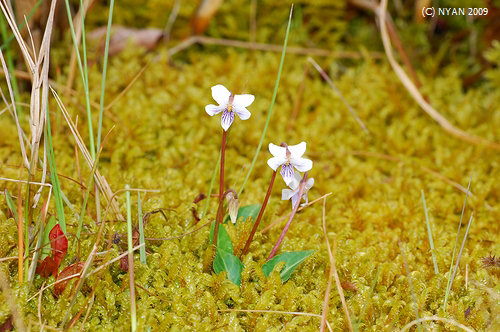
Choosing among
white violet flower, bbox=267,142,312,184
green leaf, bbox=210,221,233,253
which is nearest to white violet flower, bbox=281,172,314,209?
white violet flower, bbox=267,142,312,184

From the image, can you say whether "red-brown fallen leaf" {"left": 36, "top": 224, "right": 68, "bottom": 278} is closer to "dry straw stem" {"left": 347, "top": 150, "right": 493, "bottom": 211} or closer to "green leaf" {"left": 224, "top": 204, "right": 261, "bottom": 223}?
"green leaf" {"left": 224, "top": 204, "right": 261, "bottom": 223}

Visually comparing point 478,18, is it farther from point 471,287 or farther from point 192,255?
point 192,255

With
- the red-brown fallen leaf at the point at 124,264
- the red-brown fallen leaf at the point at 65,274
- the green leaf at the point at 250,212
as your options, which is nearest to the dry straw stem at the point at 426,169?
the green leaf at the point at 250,212

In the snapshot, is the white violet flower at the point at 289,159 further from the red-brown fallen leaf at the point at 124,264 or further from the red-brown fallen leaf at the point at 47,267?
the red-brown fallen leaf at the point at 47,267

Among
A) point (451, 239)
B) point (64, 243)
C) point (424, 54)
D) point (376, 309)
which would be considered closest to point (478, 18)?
point (424, 54)

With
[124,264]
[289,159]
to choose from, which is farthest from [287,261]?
[124,264]
